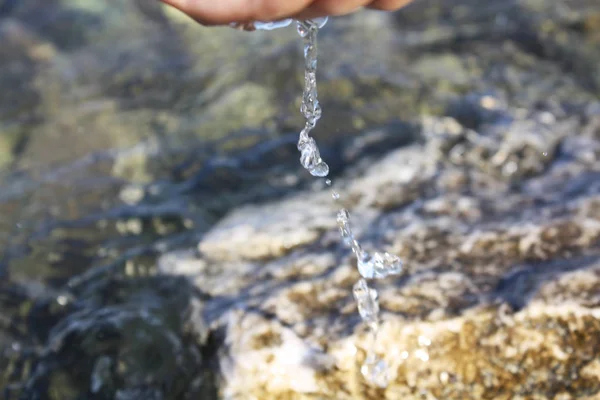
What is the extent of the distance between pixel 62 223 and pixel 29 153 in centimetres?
121

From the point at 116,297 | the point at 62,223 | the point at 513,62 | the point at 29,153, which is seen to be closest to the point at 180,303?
the point at 116,297

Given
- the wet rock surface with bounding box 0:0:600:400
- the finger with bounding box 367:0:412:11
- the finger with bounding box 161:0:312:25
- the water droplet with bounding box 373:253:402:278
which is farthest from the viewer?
the water droplet with bounding box 373:253:402:278

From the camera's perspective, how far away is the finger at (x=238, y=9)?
123 cm

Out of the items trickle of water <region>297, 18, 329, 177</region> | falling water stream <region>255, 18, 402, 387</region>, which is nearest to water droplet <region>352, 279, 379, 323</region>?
falling water stream <region>255, 18, 402, 387</region>

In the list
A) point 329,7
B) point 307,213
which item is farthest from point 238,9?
point 307,213

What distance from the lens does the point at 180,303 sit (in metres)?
2.52

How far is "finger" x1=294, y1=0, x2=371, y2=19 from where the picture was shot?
126cm

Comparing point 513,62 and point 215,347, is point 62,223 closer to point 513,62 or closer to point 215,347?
point 215,347

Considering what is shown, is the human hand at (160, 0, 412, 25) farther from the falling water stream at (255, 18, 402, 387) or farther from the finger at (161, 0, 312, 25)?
the falling water stream at (255, 18, 402, 387)

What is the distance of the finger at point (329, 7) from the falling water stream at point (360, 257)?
7.2 inches

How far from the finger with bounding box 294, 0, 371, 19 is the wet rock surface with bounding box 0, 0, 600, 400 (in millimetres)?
1134

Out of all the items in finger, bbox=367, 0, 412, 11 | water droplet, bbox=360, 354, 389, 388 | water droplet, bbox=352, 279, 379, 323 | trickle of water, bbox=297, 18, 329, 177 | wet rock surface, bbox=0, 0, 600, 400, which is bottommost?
wet rock surface, bbox=0, 0, 600, 400

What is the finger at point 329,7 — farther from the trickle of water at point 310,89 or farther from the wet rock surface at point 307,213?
the wet rock surface at point 307,213

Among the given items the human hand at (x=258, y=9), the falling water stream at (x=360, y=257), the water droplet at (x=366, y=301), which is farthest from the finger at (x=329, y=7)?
the water droplet at (x=366, y=301)
